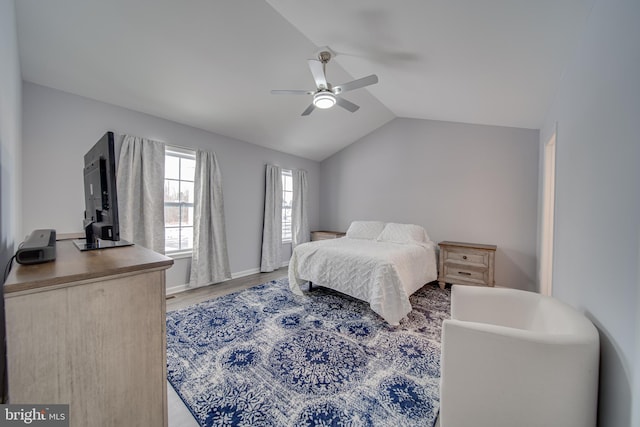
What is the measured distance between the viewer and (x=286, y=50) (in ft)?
7.86

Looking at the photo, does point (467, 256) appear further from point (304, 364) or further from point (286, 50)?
point (286, 50)

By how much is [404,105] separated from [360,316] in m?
3.07

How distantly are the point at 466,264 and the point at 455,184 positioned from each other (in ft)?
4.20

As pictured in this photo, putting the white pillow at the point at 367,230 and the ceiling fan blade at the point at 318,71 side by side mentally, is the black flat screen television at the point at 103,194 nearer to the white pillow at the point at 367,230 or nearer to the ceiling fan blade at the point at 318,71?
the ceiling fan blade at the point at 318,71

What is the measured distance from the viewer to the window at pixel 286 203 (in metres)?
4.93

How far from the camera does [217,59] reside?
232 centimetres

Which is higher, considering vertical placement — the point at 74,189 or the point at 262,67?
the point at 262,67

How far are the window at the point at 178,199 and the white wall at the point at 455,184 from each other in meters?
2.99

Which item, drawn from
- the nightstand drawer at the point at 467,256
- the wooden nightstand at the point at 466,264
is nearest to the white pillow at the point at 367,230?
the wooden nightstand at the point at 466,264

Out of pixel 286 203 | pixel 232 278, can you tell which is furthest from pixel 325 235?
pixel 232 278

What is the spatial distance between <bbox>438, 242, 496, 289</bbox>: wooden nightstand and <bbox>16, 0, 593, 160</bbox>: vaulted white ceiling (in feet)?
5.78

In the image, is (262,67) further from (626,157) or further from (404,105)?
(626,157)

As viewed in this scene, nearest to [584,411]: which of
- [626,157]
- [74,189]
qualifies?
[626,157]

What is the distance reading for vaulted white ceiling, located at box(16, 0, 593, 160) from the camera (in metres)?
1.60
